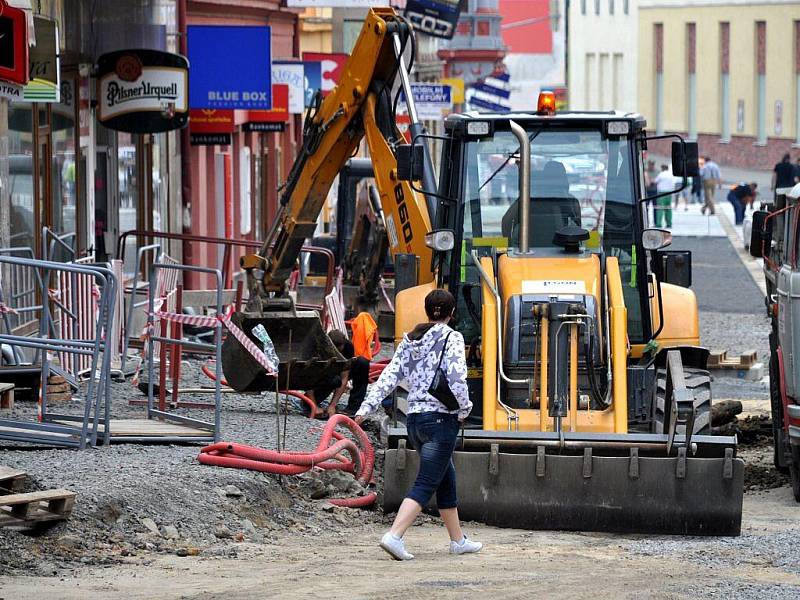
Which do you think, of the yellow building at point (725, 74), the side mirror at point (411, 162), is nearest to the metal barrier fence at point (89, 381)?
the side mirror at point (411, 162)

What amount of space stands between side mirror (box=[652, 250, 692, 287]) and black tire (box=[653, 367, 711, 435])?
72 cm

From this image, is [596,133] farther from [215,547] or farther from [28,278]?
[28,278]

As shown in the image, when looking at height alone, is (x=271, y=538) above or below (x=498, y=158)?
below

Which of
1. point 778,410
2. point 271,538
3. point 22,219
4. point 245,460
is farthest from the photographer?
point 22,219

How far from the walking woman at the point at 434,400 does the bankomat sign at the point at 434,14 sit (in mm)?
29218

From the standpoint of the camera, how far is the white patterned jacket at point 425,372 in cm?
1009

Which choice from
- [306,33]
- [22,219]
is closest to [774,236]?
[22,219]

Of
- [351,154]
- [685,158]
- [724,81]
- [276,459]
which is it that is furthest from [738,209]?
[276,459]

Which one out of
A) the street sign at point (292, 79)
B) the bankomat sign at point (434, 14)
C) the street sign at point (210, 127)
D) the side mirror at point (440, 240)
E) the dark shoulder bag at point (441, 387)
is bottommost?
the dark shoulder bag at point (441, 387)

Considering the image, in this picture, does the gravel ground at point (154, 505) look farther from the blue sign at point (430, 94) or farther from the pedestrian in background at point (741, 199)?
the pedestrian in background at point (741, 199)

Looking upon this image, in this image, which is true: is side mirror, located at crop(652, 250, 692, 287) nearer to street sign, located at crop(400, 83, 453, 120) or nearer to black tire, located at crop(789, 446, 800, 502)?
black tire, located at crop(789, 446, 800, 502)

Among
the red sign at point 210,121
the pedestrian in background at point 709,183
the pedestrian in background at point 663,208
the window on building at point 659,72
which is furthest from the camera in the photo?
the window on building at point 659,72

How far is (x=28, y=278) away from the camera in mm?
16844

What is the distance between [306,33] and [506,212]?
2644 cm
